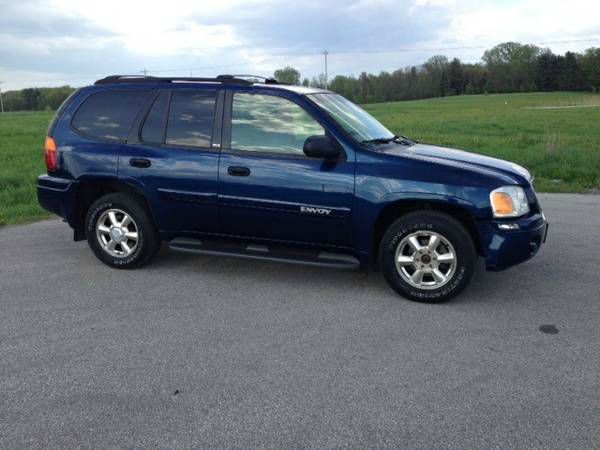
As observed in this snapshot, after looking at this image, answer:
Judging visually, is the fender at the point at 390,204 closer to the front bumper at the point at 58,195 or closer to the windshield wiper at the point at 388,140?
the windshield wiper at the point at 388,140

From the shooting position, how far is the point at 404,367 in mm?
3705

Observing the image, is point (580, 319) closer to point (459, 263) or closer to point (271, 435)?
point (459, 263)

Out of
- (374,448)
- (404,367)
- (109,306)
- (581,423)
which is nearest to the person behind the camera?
(374,448)

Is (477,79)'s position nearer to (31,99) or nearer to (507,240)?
(31,99)

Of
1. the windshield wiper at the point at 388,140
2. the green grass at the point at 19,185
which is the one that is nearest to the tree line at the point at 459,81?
the green grass at the point at 19,185

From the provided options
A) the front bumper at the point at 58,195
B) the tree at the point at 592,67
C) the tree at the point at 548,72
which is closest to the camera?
the front bumper at the point at 58,195

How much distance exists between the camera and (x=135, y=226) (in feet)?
18.6

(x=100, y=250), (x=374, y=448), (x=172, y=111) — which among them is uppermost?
(x=172, y=111)

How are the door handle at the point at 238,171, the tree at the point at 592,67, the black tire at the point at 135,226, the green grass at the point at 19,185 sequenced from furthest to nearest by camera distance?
1. the tree at the point at 592,67
2. the green grass at the point at 19,185
3. the black tire at the point at 135,226
4. the door handle at the point at 238,171

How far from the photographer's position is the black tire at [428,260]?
4.70 meters

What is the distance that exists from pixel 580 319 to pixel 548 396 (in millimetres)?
1360

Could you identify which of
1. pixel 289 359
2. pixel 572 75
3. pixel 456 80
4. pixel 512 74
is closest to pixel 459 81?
pixel 456 80

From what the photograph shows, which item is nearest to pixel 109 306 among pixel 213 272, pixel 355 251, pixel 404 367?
pixel 213 272

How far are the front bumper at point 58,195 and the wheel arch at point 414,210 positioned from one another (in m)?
2.94
